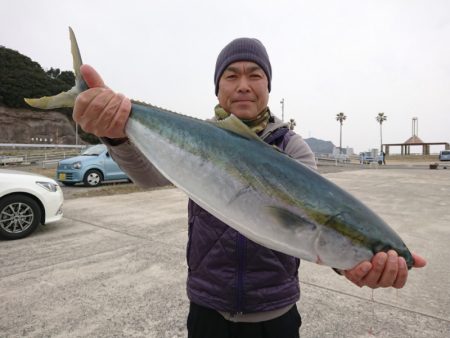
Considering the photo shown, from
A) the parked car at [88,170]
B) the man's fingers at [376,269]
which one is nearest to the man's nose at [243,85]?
the man's fingers at [376,269]

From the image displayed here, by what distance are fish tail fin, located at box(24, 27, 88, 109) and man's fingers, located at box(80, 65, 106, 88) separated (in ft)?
0.12

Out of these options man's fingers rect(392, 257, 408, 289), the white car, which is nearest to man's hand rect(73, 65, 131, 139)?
man's fingers rect(392, 257, 408, 289)

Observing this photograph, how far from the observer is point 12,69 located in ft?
206

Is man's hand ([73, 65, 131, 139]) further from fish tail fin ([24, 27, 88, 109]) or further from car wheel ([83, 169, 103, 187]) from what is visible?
car wheel ([83, 169, 103, 187])

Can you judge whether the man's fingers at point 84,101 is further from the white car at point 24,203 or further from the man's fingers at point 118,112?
the white car at point 24,203

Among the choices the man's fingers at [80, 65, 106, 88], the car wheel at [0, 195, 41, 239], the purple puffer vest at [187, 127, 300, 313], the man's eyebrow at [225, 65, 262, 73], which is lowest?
the car wheel at [0, 195, 41, 239]

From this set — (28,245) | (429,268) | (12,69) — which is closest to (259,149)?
(429,268)

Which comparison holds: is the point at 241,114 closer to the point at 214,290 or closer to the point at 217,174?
the point at 217,174

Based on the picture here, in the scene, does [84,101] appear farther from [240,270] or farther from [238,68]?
[240,270]

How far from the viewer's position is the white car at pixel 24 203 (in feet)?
18.1

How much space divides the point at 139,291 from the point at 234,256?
2.35m

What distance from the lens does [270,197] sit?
4.09ft

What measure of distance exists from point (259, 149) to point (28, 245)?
5.16 m

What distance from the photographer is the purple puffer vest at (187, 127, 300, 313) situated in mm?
1641
